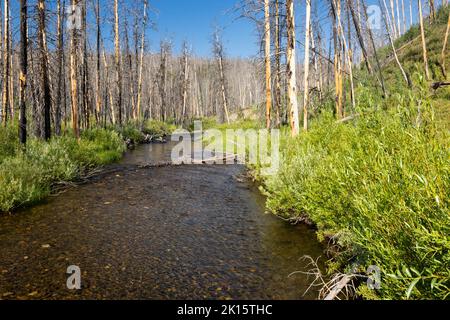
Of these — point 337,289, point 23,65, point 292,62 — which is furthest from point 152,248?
point 292,62

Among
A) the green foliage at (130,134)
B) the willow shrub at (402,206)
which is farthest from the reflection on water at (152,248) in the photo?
the green foliage at (130,134)

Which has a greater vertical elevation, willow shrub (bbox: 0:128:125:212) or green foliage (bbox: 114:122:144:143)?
green foliage (bbox: 114:122:144:143)

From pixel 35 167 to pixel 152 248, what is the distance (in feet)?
16.4

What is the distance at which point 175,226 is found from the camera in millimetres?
6910

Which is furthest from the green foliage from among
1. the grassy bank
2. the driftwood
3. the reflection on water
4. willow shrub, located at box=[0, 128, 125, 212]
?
the driftwood

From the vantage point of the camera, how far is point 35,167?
868cm

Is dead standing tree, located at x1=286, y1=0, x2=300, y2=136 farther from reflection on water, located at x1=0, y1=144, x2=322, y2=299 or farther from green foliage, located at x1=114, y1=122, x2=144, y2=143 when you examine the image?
green foliage, located at x1=114, y1=122, x2=144, y2=143

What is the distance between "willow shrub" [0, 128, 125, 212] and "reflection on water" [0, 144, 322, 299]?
40 cm

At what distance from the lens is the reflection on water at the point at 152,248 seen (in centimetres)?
443

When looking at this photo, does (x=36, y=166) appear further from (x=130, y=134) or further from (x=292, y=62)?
(x=130, y=134)

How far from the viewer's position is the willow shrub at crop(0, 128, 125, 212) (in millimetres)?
7312

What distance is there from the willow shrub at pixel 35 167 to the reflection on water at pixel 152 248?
402mm
